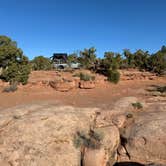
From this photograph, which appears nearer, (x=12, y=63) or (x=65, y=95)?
(x=65, y=95)

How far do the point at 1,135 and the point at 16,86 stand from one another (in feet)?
41.9

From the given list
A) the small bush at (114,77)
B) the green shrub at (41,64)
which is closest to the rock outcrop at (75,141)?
the small bush at (114,77)

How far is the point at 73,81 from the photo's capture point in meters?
19.5

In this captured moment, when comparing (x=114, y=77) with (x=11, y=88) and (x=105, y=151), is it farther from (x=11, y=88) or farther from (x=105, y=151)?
(x=105, y=151)

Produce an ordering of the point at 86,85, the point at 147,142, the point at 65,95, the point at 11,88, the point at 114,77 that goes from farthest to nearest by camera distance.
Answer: the point at 114,77, the point at 86,85, the point at 11,88, the point at 65,95, the point at 147,142

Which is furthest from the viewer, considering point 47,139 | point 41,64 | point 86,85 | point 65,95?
point 41,64

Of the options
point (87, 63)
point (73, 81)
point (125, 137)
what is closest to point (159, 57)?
point (87, 63)

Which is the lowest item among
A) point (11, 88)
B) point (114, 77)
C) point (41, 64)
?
point (11, 88)

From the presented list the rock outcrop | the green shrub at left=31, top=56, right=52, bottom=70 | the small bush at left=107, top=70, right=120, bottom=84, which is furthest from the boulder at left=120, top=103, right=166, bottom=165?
the green shrub at left=31, top=56, right=52, bottom=70

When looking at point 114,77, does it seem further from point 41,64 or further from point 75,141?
point 75,141

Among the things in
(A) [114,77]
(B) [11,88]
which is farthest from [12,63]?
(A) [114,77]

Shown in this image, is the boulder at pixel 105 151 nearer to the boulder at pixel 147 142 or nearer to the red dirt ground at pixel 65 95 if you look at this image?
the boulder at pixel 147 142

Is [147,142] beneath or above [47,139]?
beneath

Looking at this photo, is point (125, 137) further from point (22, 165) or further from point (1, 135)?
point (1, 135)
